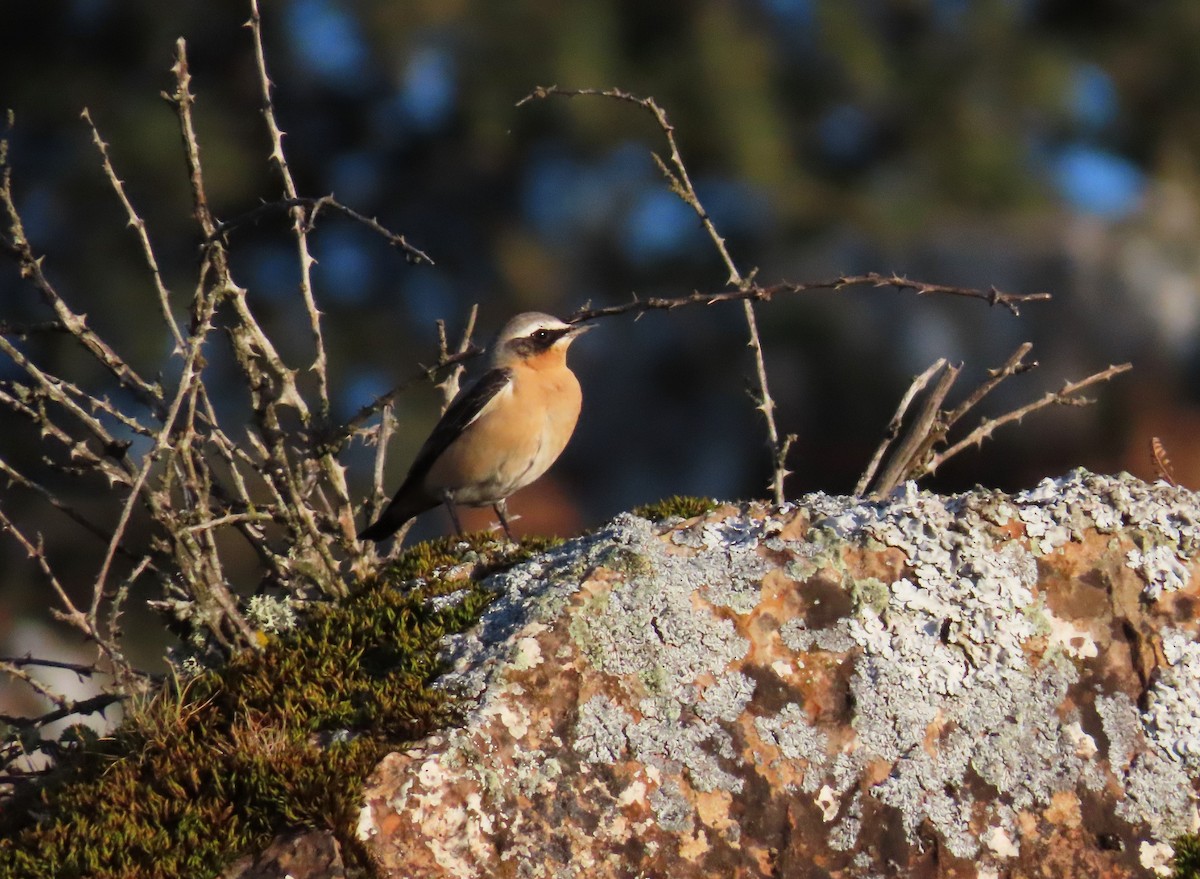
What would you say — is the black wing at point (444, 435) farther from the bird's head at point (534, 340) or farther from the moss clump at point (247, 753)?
the moss clump at point (247, 753)

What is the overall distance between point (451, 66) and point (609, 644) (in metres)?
12.3

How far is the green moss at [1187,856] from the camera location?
3.47 m

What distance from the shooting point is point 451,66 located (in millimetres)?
15141

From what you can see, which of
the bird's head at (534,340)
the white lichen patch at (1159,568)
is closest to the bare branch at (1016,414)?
the white lichen patch at (1159,568)

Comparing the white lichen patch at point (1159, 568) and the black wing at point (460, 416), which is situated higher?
the black wing at point (460, 416)

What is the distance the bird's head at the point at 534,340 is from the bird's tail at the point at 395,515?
0.77m

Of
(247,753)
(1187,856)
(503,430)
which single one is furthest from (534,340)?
(1187,856)

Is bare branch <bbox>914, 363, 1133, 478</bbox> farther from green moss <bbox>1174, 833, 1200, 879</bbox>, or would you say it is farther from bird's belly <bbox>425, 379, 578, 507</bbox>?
bird's belly <bbox>425, 379, 578, 507</bbox>

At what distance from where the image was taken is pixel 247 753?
11.3ft

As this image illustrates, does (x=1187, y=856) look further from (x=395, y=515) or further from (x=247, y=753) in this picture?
(x=395, y=515)

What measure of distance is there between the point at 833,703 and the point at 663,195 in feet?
43.5

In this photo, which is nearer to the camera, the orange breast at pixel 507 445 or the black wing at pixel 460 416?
the orange breast at pixel 507 445

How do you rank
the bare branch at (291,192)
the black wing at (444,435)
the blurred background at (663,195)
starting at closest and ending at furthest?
the bare branch at (291,192), the black wing at (444,435), the blurred background at (663,195)

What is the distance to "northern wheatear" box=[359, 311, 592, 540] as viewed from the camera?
6582 millimetres
